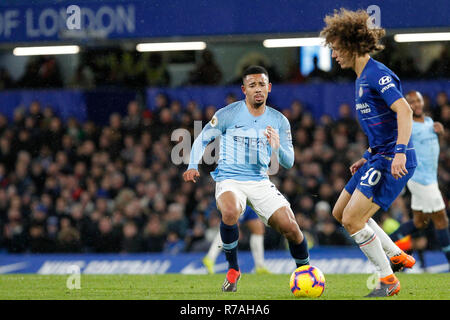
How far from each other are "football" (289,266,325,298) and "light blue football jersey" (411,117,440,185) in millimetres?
4109

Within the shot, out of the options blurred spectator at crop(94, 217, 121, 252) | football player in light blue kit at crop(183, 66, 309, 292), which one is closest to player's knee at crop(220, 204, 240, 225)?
football player in light blue kit at crop(183, 66, 309, 292)

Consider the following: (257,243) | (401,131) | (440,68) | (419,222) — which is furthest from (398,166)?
(440,68)

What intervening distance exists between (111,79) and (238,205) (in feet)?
36.0

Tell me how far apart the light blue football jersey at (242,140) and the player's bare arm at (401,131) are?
1.63m

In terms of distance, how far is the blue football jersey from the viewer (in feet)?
21.8

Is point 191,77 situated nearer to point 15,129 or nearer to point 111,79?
point 111,79

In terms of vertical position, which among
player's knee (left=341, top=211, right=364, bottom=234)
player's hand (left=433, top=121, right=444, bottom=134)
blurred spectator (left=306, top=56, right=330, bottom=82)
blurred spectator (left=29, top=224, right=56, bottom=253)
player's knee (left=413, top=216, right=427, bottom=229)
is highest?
blurred spectator (left=306, top=56, right=330, bottom=82)

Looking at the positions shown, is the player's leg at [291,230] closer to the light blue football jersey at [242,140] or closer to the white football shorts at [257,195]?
the white football shorts at [257,195]

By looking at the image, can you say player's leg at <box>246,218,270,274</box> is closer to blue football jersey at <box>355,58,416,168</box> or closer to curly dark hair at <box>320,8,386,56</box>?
blue football jersey at <box>355,58,416,168</box>

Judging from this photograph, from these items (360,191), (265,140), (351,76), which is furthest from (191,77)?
→ (360,191)

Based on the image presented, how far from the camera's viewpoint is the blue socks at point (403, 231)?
34.7ft

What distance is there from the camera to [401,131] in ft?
20.8

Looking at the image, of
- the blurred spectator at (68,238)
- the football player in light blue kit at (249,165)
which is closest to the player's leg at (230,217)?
the football player in light blue kit at (249,165)

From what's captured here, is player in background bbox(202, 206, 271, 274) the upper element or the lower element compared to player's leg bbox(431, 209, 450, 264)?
lower
